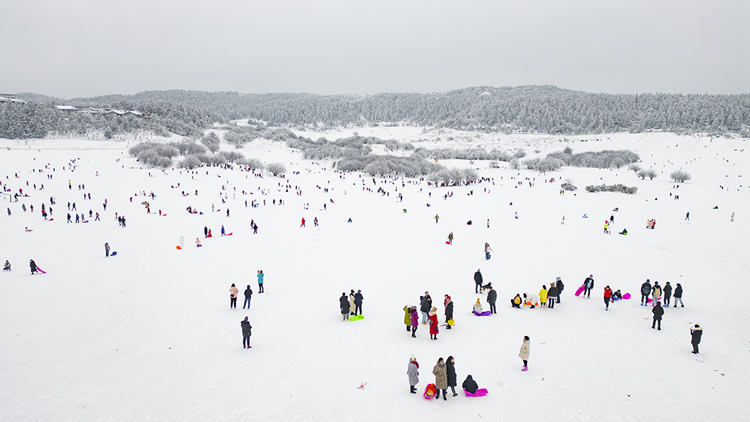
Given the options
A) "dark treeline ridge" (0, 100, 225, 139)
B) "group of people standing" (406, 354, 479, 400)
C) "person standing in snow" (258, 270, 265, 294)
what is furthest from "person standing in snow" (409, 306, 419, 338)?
"dark treeline ridge" (0, 100, 225, 139)

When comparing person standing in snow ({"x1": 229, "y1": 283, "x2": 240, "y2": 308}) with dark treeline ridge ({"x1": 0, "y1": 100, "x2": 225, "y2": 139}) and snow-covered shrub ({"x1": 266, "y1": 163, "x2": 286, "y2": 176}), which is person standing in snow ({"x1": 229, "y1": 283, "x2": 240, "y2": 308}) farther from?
dark treeline ridge ({"x1": 0, "y1": 100, "x2": 225, "y2": 139})

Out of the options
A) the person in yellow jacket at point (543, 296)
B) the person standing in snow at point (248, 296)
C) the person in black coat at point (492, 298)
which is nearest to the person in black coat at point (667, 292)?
the person in yellow jacket at point (543, 296)

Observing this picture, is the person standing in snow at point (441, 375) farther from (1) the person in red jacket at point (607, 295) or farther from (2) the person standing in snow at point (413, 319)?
(1) the person in red jacket at point (607, 295)

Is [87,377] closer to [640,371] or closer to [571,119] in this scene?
[640,371]

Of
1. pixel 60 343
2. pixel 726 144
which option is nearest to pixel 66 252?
pixel 60 343

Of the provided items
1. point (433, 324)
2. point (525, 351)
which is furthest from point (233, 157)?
point (525, 351)

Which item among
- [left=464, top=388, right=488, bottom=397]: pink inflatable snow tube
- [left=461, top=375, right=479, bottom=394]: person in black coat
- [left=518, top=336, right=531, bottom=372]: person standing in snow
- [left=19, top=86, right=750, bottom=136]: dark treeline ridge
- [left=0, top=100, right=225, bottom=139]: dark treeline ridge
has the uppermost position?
[left=19, top=86, right=750, bottom=136]: dark treeline ridge
